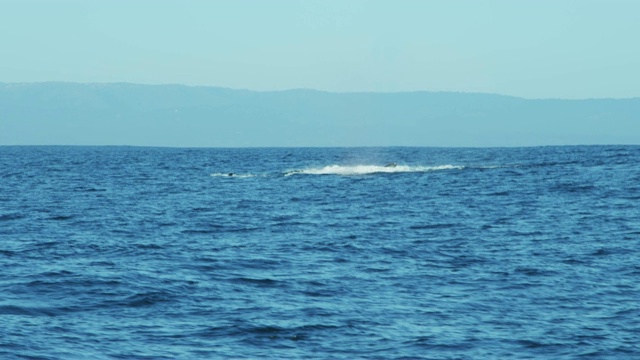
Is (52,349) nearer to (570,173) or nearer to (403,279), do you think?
(403,279)

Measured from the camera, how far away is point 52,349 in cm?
2091

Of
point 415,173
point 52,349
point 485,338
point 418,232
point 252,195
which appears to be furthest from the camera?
point 415,173

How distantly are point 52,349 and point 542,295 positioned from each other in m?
13.2

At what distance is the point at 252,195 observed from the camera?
70250 mm

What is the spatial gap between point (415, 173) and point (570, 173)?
15.3 metres

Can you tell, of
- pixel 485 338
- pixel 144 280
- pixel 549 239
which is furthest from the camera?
pixel 549 239

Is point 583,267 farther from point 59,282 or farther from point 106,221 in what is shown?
point 106,221

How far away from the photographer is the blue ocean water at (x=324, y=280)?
2186cm

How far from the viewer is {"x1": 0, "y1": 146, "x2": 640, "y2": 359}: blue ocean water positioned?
861 inches

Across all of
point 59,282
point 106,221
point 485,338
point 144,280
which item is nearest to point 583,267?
point 485,338

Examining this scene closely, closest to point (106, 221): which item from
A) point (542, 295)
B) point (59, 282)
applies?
point (59, 282)

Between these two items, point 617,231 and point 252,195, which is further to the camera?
point 252,195

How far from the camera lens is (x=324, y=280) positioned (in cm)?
2977

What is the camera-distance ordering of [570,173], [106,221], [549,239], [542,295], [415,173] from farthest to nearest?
[415,173]
[570,173]
[106,221]
[549,239]
[542,295]
